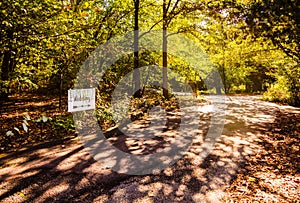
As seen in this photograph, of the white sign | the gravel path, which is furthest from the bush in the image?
the white sign

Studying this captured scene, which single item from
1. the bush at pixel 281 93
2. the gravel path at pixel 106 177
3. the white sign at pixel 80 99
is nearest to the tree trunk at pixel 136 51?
the white sign at pixel 80 99

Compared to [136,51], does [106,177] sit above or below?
below

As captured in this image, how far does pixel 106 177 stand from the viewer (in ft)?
14.3

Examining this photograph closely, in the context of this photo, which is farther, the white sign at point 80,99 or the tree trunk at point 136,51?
the tree trunk at point 136,51

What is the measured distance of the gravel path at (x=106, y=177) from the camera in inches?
145

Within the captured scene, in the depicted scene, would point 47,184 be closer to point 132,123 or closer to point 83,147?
point 83,147

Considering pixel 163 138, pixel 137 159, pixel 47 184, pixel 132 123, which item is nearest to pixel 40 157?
pixel 47 184

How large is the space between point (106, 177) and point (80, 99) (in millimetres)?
3260

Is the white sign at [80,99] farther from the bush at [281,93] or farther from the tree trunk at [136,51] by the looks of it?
the bush at [281,93]

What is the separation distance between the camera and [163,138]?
6949mm

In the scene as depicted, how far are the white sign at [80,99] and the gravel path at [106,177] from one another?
109 cm

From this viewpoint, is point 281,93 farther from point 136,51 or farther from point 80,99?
point 80,99

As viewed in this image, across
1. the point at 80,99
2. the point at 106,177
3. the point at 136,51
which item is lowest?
the point at 106,177

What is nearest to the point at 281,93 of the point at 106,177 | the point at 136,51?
the point at 136,51
